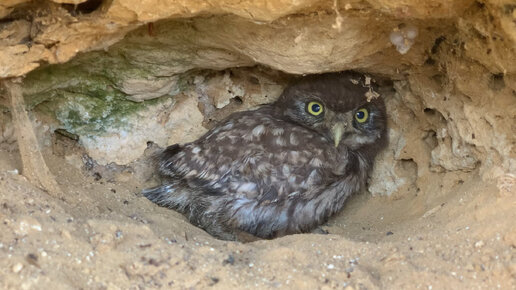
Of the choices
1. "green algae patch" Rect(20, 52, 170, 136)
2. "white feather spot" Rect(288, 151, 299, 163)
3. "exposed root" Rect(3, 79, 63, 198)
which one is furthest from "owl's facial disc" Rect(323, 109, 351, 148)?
"exposed root" Rect(3, 79, 63, 198)

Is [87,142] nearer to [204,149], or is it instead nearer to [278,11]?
[204,149]

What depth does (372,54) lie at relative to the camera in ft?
12.9

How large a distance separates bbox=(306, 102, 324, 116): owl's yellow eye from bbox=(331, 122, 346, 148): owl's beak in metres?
0.20

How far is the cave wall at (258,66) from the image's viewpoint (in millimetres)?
3064

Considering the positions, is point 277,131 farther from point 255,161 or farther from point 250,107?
point 250,107

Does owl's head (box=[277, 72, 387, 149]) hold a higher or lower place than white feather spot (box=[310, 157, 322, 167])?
higher

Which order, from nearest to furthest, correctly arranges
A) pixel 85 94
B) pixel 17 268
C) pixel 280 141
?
pixel 17 268 < pixel 85 94 < pixel 280 141

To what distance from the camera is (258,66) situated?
462cm

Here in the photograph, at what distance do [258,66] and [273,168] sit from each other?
2.89 ft

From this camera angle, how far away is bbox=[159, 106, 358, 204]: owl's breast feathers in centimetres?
425

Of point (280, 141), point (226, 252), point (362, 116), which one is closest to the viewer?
point (226, 252)

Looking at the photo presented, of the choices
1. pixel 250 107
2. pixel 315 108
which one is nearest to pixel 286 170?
pixel 315 108

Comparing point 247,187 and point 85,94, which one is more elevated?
point 85,94

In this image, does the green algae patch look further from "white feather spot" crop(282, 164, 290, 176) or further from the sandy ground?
"white feather spot" crop(282, 164, 290, 176)
